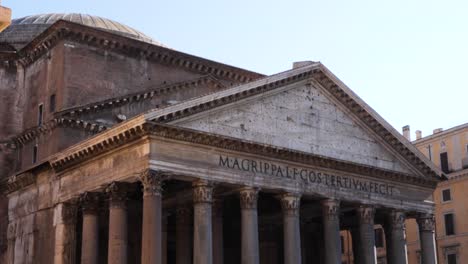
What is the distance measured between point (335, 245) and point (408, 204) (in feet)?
11.7

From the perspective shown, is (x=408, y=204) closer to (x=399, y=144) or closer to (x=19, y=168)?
(x=399, y=144)

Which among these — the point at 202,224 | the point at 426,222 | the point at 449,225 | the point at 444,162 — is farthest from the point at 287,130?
the point at 444,162

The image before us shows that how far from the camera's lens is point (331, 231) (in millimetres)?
19625

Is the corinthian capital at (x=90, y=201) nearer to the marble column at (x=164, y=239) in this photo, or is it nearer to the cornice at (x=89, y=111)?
the marble column at (x=164, y=239)

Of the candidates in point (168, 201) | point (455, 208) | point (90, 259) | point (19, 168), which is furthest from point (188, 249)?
point (455, 208)

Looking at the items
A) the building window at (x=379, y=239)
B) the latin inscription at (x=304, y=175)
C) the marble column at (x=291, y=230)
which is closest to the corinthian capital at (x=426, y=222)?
the latin inscription at (x=304, y=175)

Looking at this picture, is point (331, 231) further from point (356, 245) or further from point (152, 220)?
point (152, 220)

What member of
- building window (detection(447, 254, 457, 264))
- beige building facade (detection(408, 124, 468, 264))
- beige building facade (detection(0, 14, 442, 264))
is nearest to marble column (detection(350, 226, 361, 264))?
beige building facade (detection(0, 14, 442, 264))

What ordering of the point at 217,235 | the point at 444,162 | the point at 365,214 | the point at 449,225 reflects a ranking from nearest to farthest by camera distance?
the point at 217,235 → the point at 365,214 → the point at 449,225 → the point at 444,162

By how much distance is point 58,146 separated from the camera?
2039cm

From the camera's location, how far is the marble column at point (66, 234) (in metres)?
19.0

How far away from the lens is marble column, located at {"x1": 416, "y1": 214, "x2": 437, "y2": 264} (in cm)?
2202

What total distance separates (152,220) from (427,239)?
9.88 meters

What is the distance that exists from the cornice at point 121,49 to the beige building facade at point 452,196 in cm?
1200
